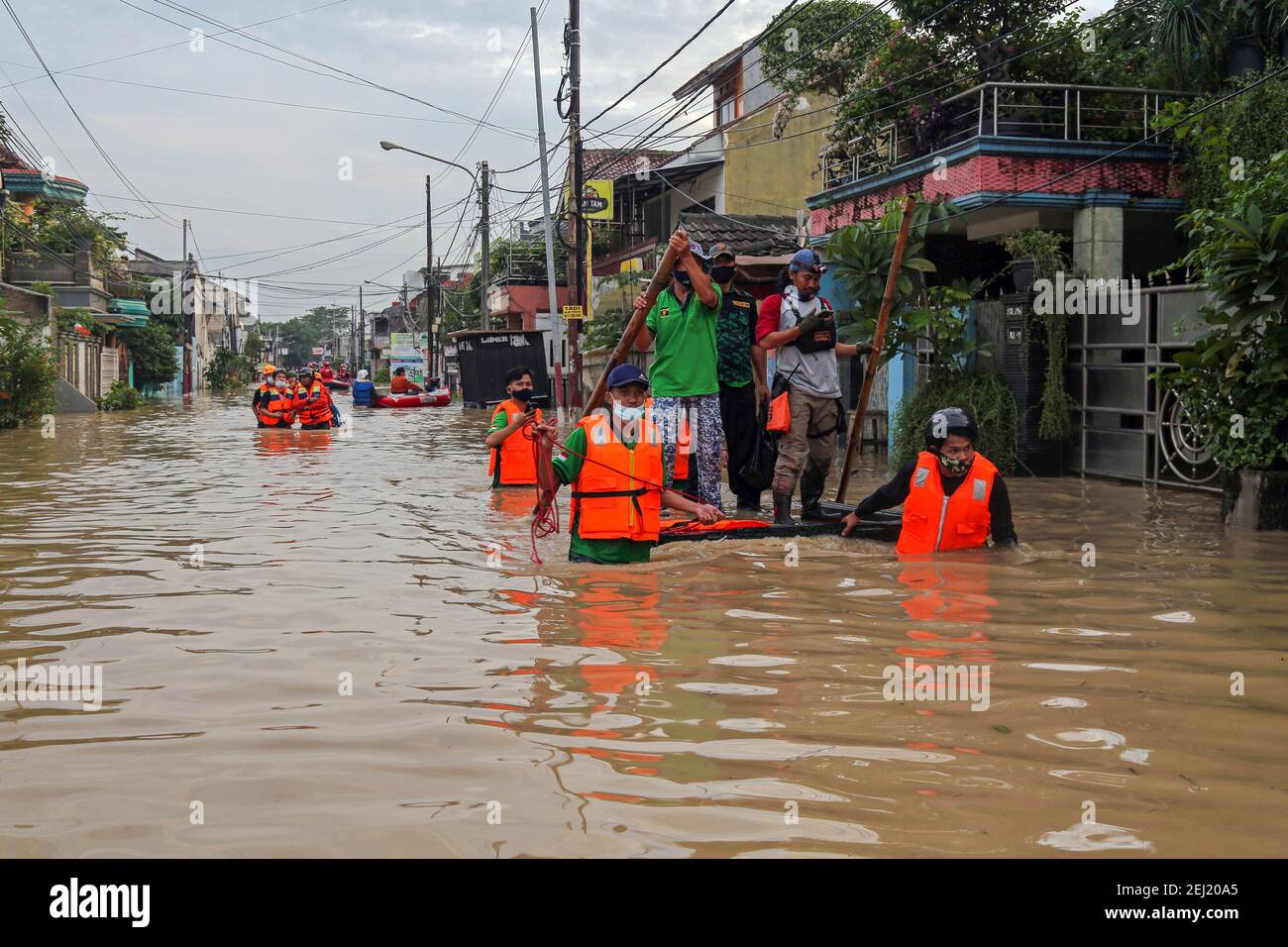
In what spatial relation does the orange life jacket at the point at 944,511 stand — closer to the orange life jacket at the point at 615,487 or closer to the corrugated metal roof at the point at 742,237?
the orange life jacket at the point at 615,487

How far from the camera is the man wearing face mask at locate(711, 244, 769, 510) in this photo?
31.8 feet

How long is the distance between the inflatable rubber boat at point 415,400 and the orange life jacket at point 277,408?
16.2 meters

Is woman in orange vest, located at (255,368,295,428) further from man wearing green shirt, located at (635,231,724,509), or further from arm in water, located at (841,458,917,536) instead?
arm in water, located at (841,458,917,536)

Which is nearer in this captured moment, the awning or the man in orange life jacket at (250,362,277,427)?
the man in orange life jacket at (250,362,277,427)

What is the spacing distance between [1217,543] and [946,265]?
11523 mm

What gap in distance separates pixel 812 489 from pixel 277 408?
711 inches

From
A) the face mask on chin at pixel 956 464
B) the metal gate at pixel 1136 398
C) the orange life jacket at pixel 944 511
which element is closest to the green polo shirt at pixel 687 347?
the orange life jacket at pixel 944 511

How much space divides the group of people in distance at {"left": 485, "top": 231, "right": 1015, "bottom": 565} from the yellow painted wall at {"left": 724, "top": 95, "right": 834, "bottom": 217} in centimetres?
2390

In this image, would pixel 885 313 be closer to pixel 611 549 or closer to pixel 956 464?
pixel 956 464

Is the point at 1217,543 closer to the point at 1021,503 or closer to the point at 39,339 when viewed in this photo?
the point at 1021,503

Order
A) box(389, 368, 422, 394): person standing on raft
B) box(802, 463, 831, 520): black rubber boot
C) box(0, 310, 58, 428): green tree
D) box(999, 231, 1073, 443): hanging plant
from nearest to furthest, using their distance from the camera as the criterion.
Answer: box(802, 463, 831, 520): black rubber boot → box(999, 231, 1073, 443): hanging plant → box(0, 310, 58, 428): green tree → box(389, 368, 422, 394): person standing on raft

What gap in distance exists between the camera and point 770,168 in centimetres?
3462

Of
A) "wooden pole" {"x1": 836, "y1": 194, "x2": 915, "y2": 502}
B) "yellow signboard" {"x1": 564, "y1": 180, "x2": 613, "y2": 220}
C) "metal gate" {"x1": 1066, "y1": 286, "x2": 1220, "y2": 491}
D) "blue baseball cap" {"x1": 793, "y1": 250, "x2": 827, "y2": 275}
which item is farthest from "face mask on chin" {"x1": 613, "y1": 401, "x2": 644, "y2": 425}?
"yellow signboard" {"x1": 564, "y1": 180, "x2": 613, "y2": 220}

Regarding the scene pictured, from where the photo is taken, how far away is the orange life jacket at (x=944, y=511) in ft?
25.3
